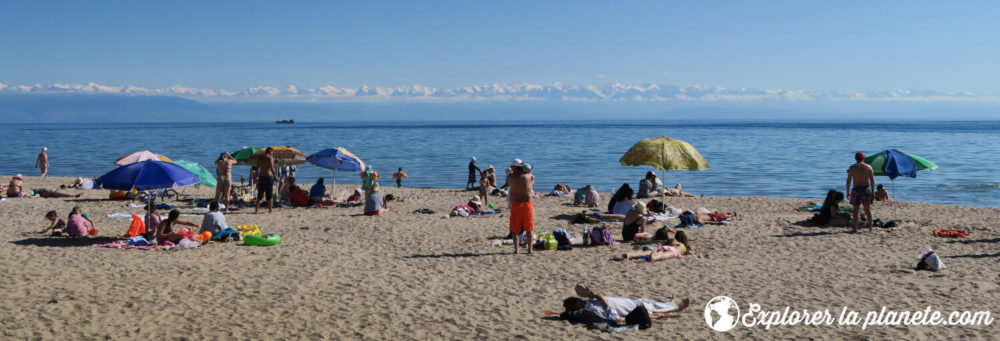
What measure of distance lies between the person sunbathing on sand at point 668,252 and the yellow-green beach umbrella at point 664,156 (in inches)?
145

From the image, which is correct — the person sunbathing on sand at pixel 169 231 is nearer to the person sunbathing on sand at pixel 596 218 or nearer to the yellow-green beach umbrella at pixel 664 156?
the person sunbathing on sand at pixel 596 218

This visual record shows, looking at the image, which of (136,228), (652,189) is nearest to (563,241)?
(136,228)

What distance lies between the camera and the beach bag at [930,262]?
9297mm

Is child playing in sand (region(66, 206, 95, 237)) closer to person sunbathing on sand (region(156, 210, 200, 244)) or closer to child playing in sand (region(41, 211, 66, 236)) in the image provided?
child playing in sand (region(41, 211, 66, 236))

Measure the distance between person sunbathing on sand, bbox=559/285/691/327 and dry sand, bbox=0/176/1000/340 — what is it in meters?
0.16

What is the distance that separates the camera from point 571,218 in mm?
14805

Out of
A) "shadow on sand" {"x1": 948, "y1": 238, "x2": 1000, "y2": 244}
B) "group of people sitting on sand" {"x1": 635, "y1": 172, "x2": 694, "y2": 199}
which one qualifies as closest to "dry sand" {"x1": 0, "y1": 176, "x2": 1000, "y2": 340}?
"shadow on sand" {"x1": 948, "y1": 238, "x2": 1000, "y2": 244}

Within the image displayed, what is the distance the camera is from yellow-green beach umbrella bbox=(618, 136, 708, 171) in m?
14.4

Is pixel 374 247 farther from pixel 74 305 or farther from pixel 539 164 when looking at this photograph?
pixel 539 164

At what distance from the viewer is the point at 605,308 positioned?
691 cm

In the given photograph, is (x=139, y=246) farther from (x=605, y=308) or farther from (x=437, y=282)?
(x=605, y=308)

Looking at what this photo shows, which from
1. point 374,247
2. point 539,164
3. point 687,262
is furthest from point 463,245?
point 539,164

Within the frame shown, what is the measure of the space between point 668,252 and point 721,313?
9.42ft

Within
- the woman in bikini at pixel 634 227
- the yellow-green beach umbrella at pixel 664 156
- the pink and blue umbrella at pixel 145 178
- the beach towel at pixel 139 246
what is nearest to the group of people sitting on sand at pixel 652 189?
the yellow-green beach umbrella at pixel 664 156
